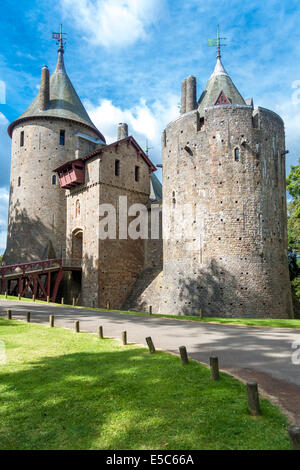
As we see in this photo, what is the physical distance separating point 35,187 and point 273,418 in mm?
29327

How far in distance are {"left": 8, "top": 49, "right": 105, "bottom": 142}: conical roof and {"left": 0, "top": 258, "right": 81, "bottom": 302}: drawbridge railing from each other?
520 inches

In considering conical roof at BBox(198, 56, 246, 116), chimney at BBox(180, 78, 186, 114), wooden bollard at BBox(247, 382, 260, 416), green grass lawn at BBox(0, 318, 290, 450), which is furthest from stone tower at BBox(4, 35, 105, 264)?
wooden bollard at BBox(247, 382, 260, 416)

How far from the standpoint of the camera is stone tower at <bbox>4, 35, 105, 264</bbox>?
99.3 feet

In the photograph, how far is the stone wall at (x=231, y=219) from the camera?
Result: 18.2 m

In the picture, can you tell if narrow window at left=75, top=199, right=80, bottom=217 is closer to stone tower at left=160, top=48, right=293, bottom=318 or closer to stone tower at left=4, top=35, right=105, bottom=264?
stone tower at left=4, top=35, right=105, bottom=264

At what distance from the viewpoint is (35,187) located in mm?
30625

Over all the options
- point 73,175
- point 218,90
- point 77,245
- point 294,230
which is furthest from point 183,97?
point 77,245

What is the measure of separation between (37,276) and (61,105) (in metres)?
16.4

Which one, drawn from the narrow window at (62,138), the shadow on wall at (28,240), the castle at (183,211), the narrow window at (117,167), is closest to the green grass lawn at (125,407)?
the castle at (183,211)

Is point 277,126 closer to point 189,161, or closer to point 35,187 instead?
point 189,161

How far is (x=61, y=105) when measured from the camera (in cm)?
3200

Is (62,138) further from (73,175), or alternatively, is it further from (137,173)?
(137,173)

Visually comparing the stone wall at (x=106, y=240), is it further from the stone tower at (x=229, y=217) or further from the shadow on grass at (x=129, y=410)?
the shadow on grass at (x=129, y=410)
